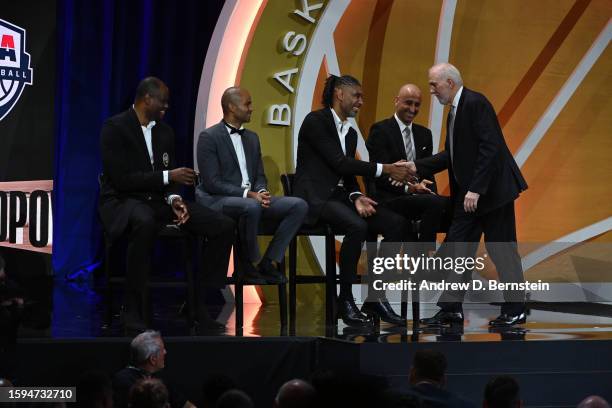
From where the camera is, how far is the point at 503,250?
5.46m

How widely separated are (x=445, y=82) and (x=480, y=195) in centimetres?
65

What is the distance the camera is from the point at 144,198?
520 centimetres

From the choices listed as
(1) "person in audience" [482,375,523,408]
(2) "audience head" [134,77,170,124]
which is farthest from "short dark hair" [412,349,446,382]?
(2) "audience head" [134,77,170,124]

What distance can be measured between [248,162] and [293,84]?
1531 millimetres

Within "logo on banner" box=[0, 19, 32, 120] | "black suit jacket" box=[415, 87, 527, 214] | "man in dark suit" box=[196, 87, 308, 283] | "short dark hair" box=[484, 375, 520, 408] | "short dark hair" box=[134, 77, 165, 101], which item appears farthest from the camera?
"logo on banner" box=[0, 19, 32, 120]

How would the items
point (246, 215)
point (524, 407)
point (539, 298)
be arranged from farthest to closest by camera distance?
point (539, 298) → point (246, 215) → point (524, 407)

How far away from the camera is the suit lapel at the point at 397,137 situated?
5.80 m

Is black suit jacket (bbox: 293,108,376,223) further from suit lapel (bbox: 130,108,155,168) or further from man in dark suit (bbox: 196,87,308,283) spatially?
suit lapel (bbox: 130,108,155,168)

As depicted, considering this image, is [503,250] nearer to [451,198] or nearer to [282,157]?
[451,198]

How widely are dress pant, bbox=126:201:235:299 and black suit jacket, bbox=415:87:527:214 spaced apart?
1.30 metres

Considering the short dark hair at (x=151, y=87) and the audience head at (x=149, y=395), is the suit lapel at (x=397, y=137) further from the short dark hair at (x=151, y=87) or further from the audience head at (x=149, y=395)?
the audience head at (x=149, y=395)

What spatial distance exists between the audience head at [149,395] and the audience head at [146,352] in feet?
3.68

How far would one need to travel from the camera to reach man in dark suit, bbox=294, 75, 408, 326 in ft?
17.9

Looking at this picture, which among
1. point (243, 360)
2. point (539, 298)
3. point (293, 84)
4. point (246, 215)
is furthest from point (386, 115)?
point (243, 360)
